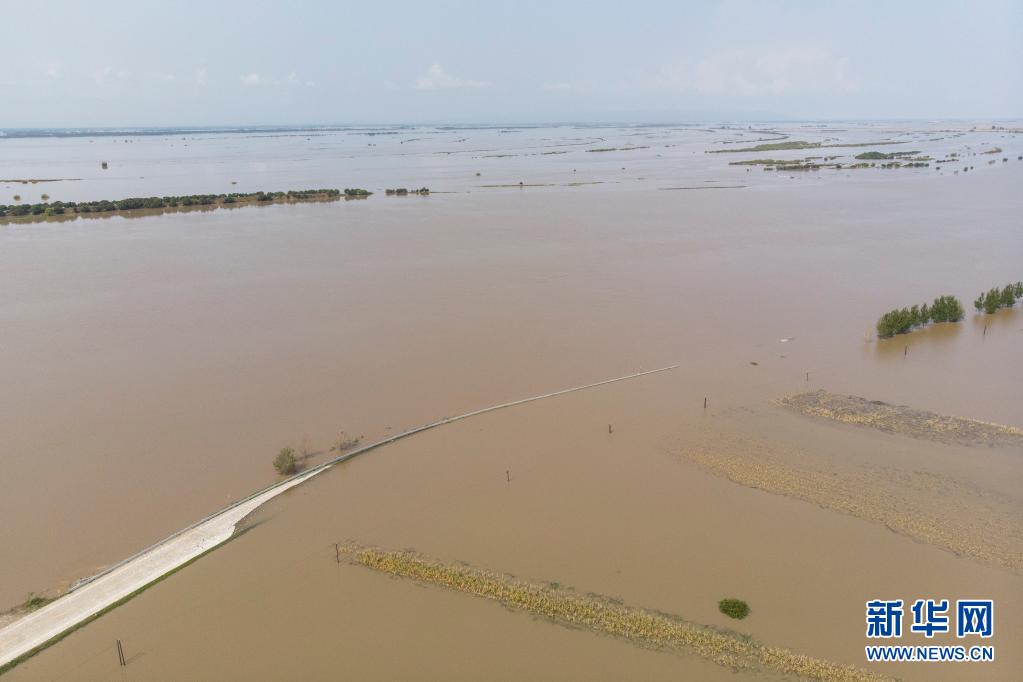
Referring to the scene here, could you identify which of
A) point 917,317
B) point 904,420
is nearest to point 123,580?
point 904,420

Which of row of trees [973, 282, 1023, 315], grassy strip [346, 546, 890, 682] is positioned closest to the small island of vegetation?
row of trees [973, 282, 1023, 315]

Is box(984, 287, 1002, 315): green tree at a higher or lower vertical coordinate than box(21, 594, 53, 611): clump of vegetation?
higher

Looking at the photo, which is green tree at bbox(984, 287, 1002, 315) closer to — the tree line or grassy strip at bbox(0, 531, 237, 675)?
the tree line

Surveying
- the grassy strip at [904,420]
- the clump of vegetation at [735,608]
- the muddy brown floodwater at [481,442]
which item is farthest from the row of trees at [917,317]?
the clump of vegetation at [735,608]

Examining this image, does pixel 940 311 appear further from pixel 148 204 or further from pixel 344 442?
pixel 148 204

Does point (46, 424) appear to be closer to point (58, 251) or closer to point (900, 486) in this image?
point (900, 486)

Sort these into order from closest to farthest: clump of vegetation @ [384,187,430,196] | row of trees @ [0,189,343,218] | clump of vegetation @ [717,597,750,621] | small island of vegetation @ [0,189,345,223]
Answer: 1. clump of vegetation @ [717,597,750,621]
2. small island of vegetation @ [0,189,345,223]
3. row of trees @ [0,189,343,218]
4. clump of vegetation @ [384,187,430,196]

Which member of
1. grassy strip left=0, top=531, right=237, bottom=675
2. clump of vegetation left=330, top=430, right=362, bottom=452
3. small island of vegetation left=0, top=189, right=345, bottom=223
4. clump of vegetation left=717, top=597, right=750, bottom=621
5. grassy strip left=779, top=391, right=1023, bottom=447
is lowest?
clump of vegetation left=717, top=597, right=750, bottom=621
